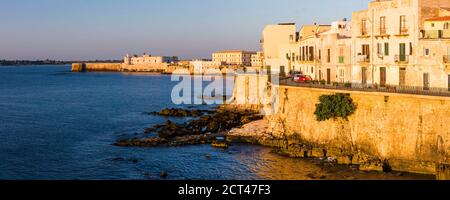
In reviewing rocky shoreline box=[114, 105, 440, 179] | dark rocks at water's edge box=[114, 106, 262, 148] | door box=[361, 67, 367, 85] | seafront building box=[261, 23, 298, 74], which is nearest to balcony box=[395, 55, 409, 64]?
door box=[361, 67, 367, 85]

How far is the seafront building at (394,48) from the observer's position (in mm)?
31609

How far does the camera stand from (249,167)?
107ft

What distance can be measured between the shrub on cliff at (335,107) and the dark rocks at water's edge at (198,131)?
28.3 feet

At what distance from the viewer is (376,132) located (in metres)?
30.7

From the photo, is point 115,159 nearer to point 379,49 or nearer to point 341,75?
point 341,75

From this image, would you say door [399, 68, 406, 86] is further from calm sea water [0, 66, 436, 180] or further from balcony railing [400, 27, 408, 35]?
calm sea water [0, 66, 436, 180]

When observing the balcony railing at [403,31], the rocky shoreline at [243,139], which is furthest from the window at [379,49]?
the rocky shoreline at [243,139]

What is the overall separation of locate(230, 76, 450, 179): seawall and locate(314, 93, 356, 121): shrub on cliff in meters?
0.35

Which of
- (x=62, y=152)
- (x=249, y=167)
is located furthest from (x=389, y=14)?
(x=62, y=152)

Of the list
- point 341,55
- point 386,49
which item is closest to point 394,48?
point 386,49

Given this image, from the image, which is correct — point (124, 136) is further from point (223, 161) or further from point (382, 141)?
point (382, 141)

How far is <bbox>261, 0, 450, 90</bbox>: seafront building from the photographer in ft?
104

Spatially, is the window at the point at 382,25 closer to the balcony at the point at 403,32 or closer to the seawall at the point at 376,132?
the balcony at the point at 403,32
